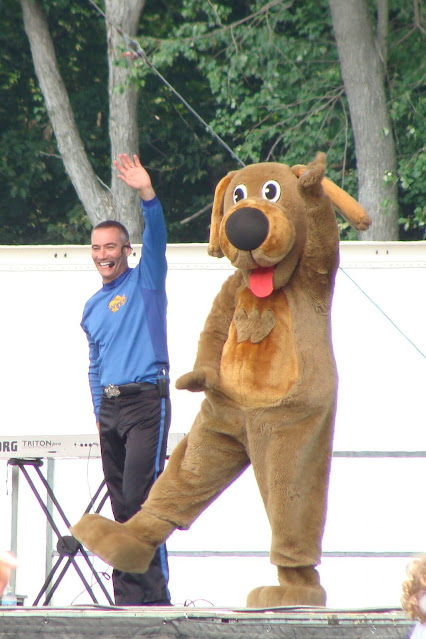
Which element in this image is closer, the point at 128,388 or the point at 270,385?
the point at 270,385

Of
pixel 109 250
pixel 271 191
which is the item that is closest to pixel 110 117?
pixel 109 250

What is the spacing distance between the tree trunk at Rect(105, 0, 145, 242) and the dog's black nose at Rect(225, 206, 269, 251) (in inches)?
282

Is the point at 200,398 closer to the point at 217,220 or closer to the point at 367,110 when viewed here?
the point at 217,220

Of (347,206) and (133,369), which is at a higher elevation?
(347,206)

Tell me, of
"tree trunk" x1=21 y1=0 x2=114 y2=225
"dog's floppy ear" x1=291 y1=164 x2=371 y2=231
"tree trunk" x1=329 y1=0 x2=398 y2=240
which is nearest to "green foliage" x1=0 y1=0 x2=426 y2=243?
"tree trunk" x1=329 y1=0 x2=398 y2=240

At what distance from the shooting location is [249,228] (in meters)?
3.98

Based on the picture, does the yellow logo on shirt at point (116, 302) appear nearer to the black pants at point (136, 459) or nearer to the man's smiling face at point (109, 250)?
the man's smiling face at point (109, 250)

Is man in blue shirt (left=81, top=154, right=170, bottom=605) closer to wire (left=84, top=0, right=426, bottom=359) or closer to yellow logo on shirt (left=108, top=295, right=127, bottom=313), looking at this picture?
yellow logo on shirt (left=108, top=295, right=127, bottom=313)

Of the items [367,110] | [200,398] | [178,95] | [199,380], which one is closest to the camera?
[199,380]

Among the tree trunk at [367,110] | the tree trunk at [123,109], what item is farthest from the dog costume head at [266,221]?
the tree trunk at [123,109]

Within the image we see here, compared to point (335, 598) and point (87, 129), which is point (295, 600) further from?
point (87, 129)

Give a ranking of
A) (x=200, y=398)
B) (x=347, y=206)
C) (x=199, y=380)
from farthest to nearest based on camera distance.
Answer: (x=200, y=398)
(x=347, y=206)
(x=199, y=380)

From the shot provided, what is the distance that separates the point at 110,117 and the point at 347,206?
7886mm

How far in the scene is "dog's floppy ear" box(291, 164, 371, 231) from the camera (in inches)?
164
